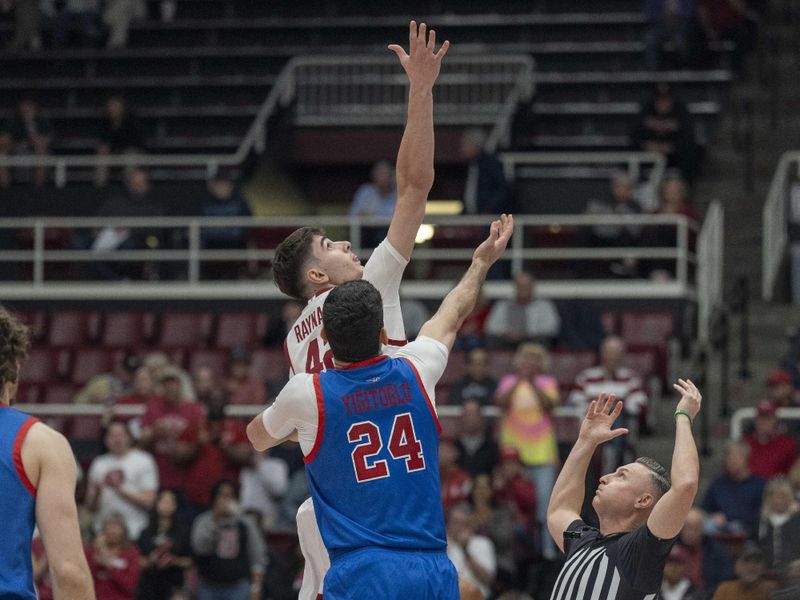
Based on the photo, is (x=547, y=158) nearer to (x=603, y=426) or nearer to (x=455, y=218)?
(x=455, y=218)

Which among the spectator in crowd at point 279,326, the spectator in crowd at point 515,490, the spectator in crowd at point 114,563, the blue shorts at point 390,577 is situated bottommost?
the spectator in crowd at point 114,563

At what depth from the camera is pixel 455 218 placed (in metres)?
17.6

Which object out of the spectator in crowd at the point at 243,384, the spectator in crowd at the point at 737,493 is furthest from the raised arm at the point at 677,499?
the spectator in crowd at the point at 243,384

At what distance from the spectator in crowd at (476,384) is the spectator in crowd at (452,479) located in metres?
0.97

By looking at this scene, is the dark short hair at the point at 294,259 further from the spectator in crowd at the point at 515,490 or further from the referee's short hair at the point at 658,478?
the spectator in crowd at the point at 515,490

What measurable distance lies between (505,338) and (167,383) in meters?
3.17

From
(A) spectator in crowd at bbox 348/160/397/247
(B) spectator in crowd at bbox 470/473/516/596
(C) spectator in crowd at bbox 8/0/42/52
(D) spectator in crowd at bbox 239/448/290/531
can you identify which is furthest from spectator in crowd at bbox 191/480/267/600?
(C) spectator in crowd at bbox 8/0/42/52

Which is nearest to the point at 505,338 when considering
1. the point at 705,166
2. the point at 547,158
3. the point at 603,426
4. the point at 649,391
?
the point at 649,391

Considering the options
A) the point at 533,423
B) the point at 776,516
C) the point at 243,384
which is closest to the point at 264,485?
the point at 243,384

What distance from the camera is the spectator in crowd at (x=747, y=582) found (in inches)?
423

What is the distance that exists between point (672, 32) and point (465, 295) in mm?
15204

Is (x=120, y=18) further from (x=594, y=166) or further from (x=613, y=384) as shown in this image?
(x=613, y=384)

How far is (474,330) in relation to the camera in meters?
15.5

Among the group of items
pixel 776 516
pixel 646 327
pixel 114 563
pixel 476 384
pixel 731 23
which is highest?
pixel 731 23
